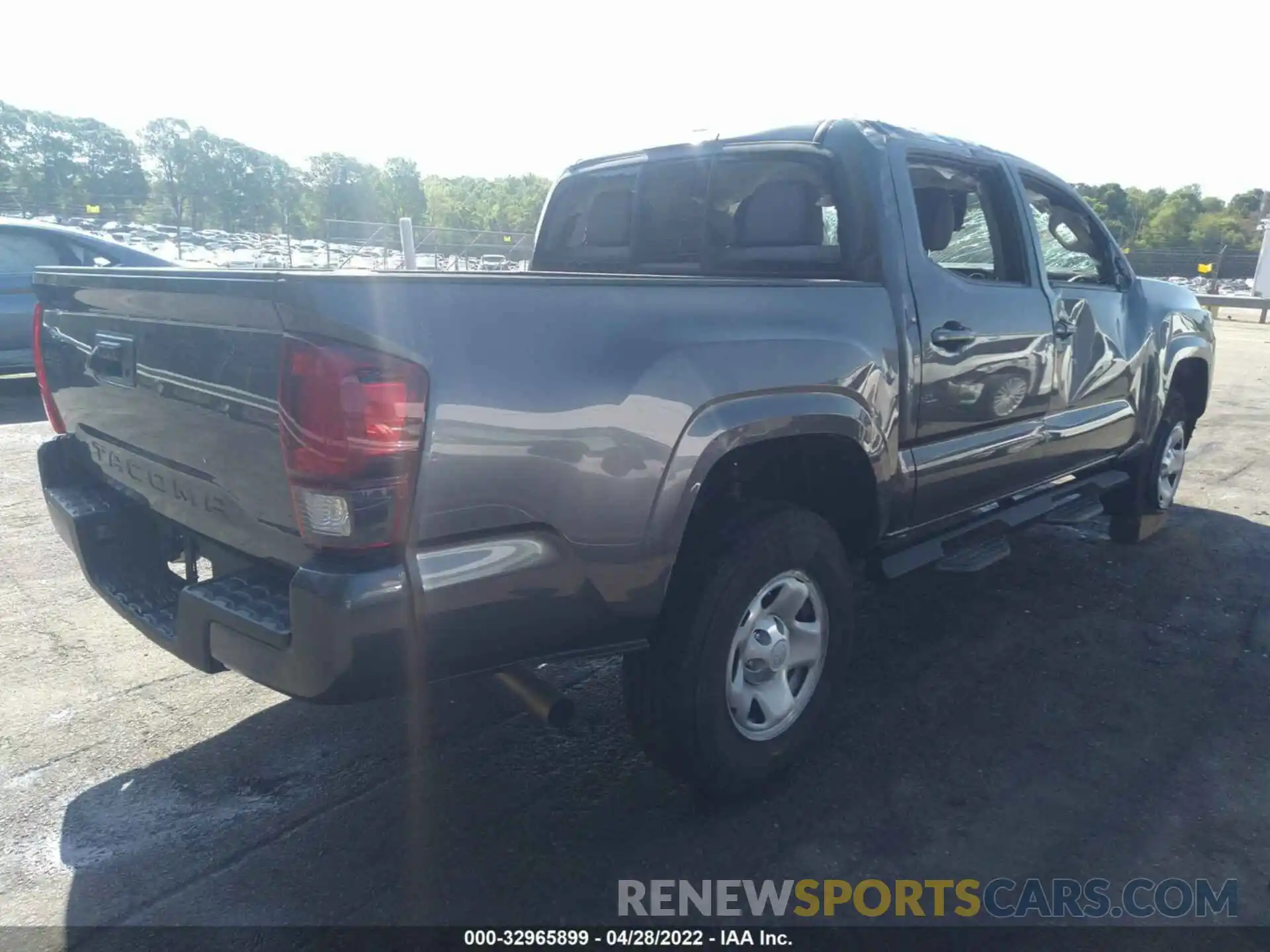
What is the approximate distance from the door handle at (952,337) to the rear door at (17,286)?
819 centimetres

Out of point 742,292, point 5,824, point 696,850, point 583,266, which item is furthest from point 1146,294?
point 5,824

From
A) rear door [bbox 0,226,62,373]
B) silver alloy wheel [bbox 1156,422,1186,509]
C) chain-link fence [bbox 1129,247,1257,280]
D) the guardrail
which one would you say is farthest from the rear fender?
chain-link fence [bbox 1129,247,1257,280]

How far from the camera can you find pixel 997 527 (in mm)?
3826

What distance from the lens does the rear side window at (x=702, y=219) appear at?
3.26 meters

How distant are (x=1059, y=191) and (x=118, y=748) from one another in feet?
14.8

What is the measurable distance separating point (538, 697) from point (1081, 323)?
10.2ft

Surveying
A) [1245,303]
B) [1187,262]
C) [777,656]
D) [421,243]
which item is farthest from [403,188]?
[777,656]

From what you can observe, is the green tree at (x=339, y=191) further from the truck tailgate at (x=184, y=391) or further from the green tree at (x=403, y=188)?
the truck tailgate at (x=184, y=391)

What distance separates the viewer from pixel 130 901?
Answer: 2301mm

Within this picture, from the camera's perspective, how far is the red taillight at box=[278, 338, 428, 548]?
6.08 ft

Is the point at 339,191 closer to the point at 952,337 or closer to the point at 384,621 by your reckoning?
the point at 952,337

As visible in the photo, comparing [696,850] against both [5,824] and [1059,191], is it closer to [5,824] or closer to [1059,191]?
[5,824]

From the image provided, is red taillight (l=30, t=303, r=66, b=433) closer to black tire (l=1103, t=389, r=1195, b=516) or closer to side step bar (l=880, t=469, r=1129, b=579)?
side step bar (l=880, t=469, r=1129, b=579)

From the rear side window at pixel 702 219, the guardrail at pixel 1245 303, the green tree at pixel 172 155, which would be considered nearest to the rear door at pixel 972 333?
the rear side window at pixel 702 219
